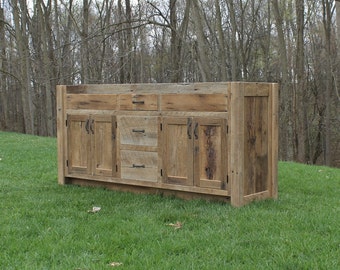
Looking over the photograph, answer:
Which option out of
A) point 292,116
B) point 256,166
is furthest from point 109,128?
point 292,116

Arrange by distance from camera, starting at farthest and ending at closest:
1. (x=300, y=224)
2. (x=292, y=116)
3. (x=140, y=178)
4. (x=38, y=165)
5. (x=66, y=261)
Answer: (x=292, y=116) → (x=38, y=165) → (x=140, y=178) → (x=300, y=224) → (x=66, y=261)

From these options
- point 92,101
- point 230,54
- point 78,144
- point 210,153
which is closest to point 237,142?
point 210,153

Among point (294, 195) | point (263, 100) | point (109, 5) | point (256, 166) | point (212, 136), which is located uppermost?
point (109, 5)

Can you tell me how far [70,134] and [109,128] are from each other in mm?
844

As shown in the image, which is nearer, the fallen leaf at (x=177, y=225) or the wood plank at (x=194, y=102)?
the fallen leaf at (x=177, y=225)

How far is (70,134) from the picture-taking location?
25.7 feet

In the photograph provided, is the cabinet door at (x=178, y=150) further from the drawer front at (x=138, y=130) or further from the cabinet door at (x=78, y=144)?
the cabinet door at (x=78, y=144)

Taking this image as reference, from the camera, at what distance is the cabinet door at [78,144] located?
24.9ft

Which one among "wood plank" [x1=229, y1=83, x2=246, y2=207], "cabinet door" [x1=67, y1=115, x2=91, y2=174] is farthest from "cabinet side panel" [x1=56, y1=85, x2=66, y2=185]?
"wood plank" [x1=229, y1=83, x2=246, y2=207]

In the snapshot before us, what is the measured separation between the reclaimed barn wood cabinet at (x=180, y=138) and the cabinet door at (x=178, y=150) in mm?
13

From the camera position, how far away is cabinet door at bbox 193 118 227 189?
6.25 meters

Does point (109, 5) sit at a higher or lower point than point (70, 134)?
higher

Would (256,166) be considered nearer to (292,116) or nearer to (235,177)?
(235,177)

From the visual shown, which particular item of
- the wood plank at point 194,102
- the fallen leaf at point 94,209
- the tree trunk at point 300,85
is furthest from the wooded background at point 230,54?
the fallen leaf at point 94,209
